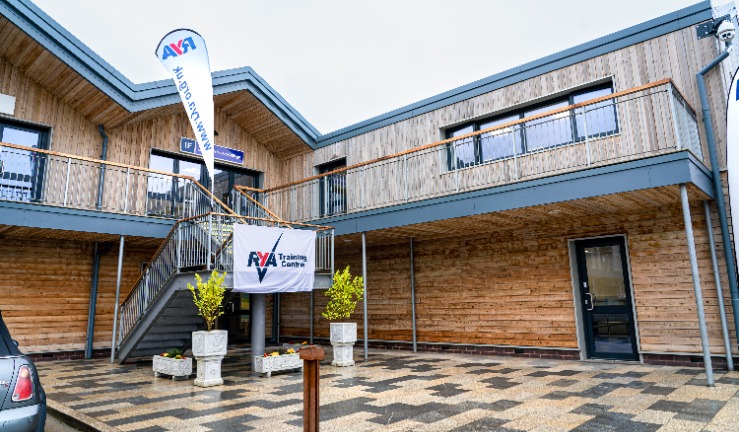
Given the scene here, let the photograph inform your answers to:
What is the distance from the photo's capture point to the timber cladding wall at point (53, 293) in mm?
10828

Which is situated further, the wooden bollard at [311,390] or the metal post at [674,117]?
the metal post at [674,117]

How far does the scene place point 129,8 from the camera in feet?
212

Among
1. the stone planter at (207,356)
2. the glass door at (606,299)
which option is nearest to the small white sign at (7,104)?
the stone planter at (207,356)

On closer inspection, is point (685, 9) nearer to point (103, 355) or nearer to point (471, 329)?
point (471, 329)

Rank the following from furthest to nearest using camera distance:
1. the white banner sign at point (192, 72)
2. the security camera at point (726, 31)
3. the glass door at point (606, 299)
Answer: the white banner sign at point (192, 72) < the glass door at point (606, 299) < the security camera at point (726, 31)

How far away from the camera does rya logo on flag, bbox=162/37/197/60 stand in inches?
411

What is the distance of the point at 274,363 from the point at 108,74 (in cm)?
815

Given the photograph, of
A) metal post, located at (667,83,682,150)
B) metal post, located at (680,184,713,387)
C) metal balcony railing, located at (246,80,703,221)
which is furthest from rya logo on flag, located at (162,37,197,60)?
metal post, located at (680,184,713,387)

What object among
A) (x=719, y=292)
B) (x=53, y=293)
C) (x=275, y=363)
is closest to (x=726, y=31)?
(x=719, y=292)

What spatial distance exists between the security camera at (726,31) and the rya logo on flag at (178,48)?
10.2m

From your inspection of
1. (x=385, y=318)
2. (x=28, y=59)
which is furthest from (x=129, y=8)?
(x=385, y=318)

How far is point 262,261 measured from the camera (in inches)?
339

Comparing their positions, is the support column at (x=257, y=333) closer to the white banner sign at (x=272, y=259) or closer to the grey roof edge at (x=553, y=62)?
the white banner sign at (x=272, y=259)

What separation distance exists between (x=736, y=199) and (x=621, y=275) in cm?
259
